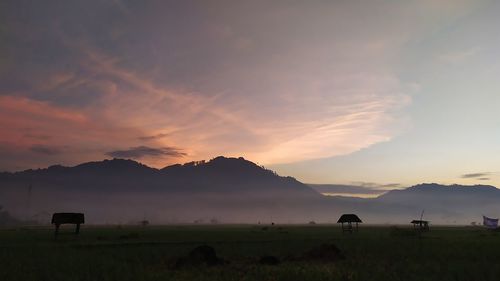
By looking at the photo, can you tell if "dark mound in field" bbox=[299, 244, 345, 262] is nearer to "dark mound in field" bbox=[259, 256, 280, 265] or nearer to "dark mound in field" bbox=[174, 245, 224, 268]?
"dark mound in field" bbox=[259, 256, 280, 265]

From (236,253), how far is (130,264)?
40.1 ft

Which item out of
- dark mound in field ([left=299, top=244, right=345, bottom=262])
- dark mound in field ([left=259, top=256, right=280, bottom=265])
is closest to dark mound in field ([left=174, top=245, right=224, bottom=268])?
dark mound in field ([left=259, top=256, right=280, bottom=265])

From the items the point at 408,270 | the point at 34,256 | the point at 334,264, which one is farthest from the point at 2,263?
the point at 408,270

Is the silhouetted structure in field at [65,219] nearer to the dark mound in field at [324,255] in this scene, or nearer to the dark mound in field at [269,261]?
the dark mound in field at [269,261]

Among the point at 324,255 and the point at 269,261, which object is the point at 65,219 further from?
the point at 324,255

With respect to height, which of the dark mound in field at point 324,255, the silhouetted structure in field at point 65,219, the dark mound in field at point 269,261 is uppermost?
the silhouetted structure in field at point 65,219

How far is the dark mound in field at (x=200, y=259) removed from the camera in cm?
3139

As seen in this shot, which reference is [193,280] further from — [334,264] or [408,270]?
[408,270]

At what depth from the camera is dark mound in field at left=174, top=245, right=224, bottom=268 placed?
31.4 m

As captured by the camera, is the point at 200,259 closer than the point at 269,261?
Yes

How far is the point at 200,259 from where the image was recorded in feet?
105

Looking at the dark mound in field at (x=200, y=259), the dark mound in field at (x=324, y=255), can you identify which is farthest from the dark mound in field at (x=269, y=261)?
the dark mound in field at (x=324, y=255)

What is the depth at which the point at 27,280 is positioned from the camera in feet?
79.6

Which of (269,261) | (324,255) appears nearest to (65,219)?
(269,261)
